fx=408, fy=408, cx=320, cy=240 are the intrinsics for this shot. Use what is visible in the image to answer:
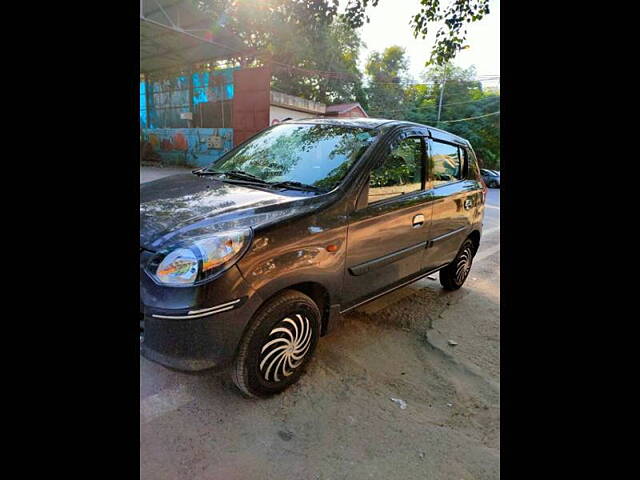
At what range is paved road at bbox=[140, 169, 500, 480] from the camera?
196 cm

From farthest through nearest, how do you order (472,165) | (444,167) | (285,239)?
(472,165) → (444,167) → (285,239)

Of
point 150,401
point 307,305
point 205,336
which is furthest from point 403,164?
point 150,401

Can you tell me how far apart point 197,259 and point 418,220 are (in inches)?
74.7

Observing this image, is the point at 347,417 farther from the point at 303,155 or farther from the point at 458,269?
the point at 458,269

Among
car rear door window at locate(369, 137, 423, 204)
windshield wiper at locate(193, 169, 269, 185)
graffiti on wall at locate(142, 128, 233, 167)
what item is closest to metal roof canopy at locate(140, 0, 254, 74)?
graffiti on wall at locate(142, 128, 233, 167)

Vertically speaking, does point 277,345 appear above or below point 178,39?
below

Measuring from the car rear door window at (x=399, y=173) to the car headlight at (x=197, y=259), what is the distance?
1.11m

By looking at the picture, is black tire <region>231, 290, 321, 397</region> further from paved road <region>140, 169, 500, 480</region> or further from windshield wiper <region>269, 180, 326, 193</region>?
windshield wiper <region>269, 180, 326, 193</region>

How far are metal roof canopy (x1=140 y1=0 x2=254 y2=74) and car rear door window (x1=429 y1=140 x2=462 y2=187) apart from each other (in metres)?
10.7

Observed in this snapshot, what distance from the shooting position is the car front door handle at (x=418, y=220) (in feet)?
10.7

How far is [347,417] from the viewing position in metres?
2.31

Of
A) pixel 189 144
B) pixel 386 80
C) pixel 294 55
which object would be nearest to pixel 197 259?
pixel 386 80

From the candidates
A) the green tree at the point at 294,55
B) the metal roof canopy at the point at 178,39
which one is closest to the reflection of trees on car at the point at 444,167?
the green tree at the point at 294,55
